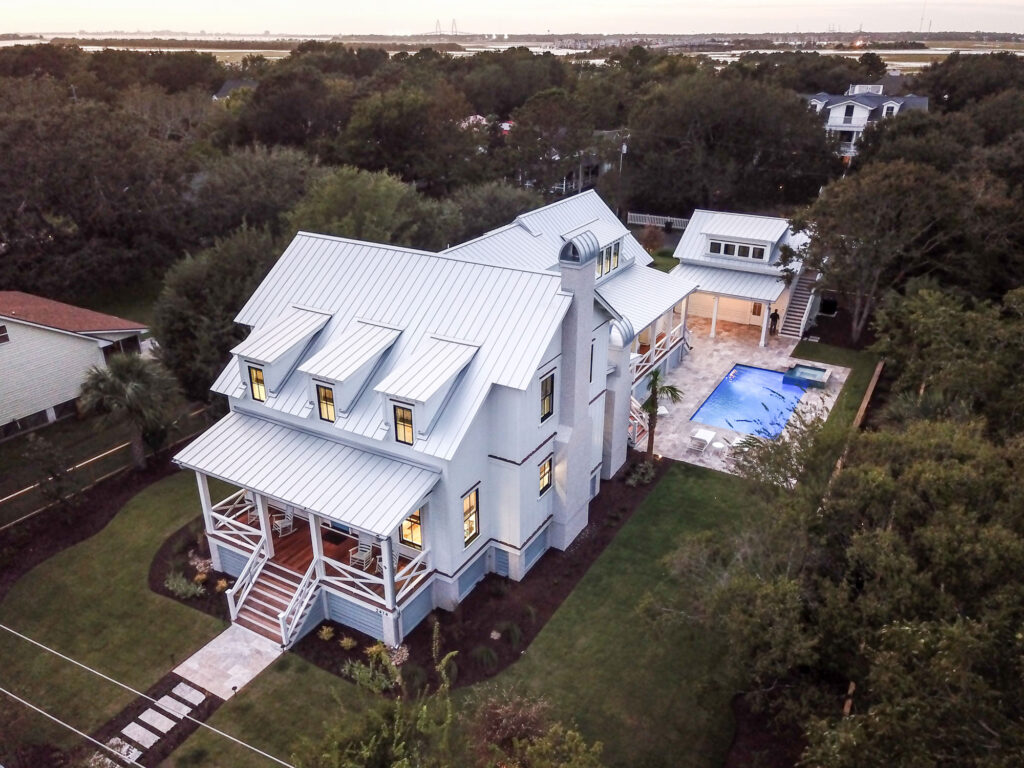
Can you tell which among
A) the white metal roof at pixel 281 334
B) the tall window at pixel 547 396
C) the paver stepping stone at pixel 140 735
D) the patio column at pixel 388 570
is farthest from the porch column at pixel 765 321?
the paver stepping stone at pixel 140 735

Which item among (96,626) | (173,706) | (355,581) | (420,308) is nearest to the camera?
(173,706)

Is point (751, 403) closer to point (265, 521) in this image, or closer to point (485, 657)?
point (485, 657)

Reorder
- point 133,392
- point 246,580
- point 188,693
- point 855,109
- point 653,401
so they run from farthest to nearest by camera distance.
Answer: point 855,109, point 653,401, point 133,392, point 246,580, point 188,693

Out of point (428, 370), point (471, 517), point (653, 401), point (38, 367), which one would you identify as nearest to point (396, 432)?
point (428, 370)

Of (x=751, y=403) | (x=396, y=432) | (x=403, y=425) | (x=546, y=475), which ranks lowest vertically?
(x=751, y=403)

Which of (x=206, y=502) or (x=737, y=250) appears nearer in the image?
(x=206, y=502)

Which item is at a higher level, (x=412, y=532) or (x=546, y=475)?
(x=546, y=475)

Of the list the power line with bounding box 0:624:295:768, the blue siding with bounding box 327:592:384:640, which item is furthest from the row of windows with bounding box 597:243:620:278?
the power line with bounding box 0:624:295:768

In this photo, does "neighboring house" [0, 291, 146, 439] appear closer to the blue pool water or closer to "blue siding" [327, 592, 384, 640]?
"blue siding" [327, 592, 384, 640]
